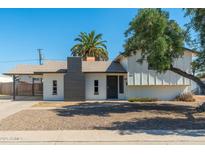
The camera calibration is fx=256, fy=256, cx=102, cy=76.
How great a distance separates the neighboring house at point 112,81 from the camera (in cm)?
2216

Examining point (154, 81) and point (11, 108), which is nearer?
point (11, 108)

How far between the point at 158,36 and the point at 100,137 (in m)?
8.01

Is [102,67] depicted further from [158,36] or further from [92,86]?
[158,36]

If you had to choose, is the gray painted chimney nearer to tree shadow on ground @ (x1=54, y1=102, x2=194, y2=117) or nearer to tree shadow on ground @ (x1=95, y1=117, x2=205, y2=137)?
tree shadow on ground @ (x1=54, y1=102, x2=194, y2=117)

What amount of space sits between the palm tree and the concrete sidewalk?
38152 millimetres

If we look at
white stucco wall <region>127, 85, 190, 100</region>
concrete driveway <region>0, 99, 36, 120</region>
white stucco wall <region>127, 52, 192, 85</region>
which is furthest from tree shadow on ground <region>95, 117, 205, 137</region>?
white stucco wall <region>127, 85, 190, 100</region>

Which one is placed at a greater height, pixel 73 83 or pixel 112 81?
pixel 112 81

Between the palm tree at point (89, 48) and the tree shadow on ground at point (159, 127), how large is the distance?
36.1 m

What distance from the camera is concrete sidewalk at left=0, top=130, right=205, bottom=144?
7.65 m

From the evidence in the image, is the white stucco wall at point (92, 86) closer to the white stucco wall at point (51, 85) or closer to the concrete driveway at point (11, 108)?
the white stucco wall at point (51, 85)

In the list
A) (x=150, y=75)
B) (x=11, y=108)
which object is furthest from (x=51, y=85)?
(x=150, y=75)

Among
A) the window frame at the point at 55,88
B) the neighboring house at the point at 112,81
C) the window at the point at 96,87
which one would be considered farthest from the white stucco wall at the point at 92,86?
the window frame at the point at 55,88

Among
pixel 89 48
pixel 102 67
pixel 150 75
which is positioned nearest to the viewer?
pixel 150 75

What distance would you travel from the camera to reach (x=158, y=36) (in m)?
14.2
